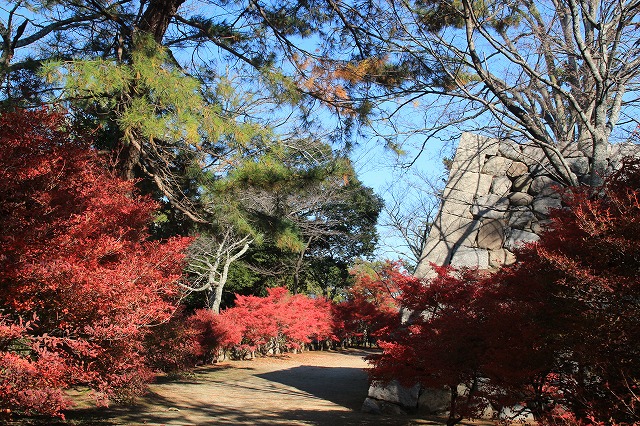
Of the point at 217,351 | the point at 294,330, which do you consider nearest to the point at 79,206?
the point at 217,351

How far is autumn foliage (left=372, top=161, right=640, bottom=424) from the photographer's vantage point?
8.93ft

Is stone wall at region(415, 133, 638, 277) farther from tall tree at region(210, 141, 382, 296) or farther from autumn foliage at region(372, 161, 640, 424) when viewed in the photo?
autumn foliage at region(372, 161, 640, 424)

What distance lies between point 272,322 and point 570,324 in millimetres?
13140

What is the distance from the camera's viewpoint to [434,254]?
865 cm

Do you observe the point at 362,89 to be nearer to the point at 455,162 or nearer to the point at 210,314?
the point at 455,162

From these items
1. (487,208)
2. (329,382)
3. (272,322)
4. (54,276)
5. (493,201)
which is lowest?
(329,382)

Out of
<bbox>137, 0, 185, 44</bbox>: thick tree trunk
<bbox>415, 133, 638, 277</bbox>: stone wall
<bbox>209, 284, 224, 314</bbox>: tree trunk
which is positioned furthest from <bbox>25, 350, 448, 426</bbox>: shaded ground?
<bbox>137, 0, 185, 44</bbox>: thick tree trunk

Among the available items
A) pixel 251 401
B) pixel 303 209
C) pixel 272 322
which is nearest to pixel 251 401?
pixel 251 401

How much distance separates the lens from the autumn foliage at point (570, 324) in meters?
2.72

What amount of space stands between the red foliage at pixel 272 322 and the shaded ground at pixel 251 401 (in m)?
1.24

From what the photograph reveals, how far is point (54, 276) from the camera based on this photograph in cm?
343

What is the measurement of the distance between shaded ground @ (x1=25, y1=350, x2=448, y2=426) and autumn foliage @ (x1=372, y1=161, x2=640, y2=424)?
2.19 metres

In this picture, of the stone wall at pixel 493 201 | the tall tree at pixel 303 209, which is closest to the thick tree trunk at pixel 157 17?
the tall tree at pixel 303 209

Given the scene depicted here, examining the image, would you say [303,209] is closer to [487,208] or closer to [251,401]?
[487,208]
